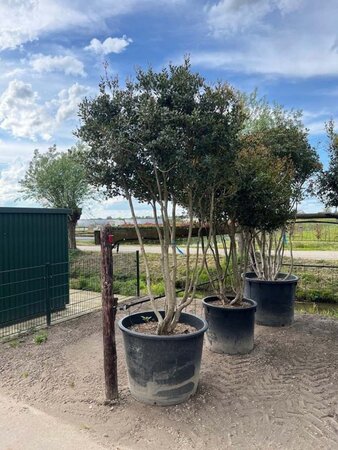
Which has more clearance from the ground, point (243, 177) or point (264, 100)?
point (264, 100)

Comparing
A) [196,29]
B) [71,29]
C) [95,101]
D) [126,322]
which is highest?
[71,29]

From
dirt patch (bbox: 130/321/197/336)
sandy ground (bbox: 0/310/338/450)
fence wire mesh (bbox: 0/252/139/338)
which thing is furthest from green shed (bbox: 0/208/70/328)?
dirt patch (bbox: 130/321/197/336)

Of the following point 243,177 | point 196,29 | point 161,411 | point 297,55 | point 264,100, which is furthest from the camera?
point 264,100

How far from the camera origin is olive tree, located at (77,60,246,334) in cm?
305

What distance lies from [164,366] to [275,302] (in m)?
3.01

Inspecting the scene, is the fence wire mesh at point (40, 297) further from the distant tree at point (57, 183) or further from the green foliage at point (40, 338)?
the distant tree at point (57, 183)

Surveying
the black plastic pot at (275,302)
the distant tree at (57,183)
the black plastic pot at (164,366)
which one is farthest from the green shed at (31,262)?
the distant tree at (57,183)

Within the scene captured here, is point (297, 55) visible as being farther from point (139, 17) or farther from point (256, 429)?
point (256, 429)

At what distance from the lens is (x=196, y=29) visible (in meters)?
4.79

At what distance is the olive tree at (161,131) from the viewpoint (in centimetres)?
305

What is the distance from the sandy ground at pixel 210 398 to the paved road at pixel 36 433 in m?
0.05

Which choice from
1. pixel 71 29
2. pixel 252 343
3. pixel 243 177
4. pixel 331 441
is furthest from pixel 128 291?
pixel 331 441

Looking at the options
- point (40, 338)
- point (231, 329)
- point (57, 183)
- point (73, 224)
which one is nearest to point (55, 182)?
point (57, 183)

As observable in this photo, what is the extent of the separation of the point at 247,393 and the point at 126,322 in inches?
49.9
